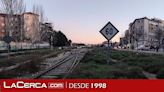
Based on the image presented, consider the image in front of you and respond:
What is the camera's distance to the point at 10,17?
62.4m

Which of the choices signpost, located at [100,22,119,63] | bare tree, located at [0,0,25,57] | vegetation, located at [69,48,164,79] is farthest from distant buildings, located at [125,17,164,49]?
signpost, located at [100,22,119,63]

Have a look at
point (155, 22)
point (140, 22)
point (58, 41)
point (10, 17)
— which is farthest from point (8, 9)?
point (155, 22)

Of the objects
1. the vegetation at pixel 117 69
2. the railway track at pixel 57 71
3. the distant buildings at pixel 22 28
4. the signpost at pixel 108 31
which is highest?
the distant buildings at pixel 22 28

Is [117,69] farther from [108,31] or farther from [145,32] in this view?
[145,32]

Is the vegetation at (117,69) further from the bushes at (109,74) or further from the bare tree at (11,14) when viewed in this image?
the bare tree at (11,14)

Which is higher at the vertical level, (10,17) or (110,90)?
(10,17)

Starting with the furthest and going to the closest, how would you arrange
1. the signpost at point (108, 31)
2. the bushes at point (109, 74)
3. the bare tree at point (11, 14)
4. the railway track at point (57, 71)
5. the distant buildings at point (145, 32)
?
1. the distant buildings at point (145, 32)
2. the bare tree at point (11, 14)
3. the railway track at point (57, 71)
4. the signpost at point (108, 31)
5. the bushes at point (109, 74)

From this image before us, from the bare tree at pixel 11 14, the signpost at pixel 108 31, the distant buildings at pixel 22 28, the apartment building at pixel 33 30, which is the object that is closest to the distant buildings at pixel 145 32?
the apartment building at pixel 33 30

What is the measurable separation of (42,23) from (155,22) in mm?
55211

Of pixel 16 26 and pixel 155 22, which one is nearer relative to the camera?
pixel 16 26

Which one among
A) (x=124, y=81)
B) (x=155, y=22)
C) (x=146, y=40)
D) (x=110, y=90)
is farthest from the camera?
(x=155, y=22)

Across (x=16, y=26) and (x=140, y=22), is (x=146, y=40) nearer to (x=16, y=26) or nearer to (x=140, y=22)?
(x=140, y=22)

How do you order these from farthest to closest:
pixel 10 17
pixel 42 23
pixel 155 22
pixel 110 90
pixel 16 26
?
1. pixel 155 22
2. pixel 42 23
3. pixel 16 26
4. pixel 10 17
5. pixel 110 90

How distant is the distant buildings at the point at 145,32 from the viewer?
4429 inches
